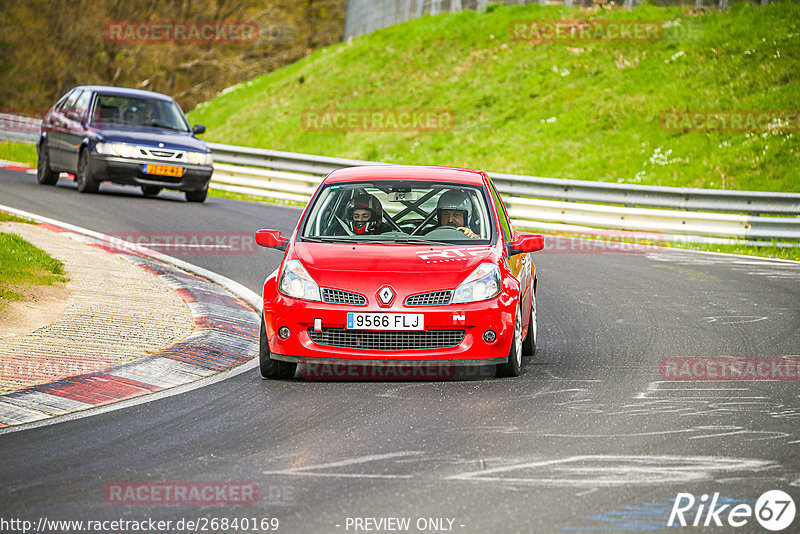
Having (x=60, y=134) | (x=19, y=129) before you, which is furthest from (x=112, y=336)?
(x=19, y=129)

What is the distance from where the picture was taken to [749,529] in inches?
193

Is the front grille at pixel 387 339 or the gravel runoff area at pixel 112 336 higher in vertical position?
the front grille at pixel 387 339

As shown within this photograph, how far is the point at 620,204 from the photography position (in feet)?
69.3

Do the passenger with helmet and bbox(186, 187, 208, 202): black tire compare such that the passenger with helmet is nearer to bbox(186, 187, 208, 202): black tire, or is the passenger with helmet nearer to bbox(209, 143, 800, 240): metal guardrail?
bbox(209, 143, 800, 240): metal guardrail

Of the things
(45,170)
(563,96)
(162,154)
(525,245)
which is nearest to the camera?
(525,245)

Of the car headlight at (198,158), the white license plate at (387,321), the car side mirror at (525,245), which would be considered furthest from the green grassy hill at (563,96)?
the white license plate at (387,321)

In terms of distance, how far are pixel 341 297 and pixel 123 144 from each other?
12.4 meters

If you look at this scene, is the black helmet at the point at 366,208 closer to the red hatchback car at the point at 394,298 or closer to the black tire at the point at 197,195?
the red hatchback car at the point at 394,298

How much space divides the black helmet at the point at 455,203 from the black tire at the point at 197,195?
1171 cm

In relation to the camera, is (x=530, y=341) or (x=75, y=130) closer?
(x=530, y=341)

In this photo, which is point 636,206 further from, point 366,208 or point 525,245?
point 366,208

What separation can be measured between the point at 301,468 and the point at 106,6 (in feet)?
182

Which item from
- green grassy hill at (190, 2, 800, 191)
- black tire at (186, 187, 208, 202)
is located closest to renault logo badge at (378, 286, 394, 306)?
black tire at (186, 187, 208, 202)

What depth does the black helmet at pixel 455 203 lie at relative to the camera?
9188 millimetres
